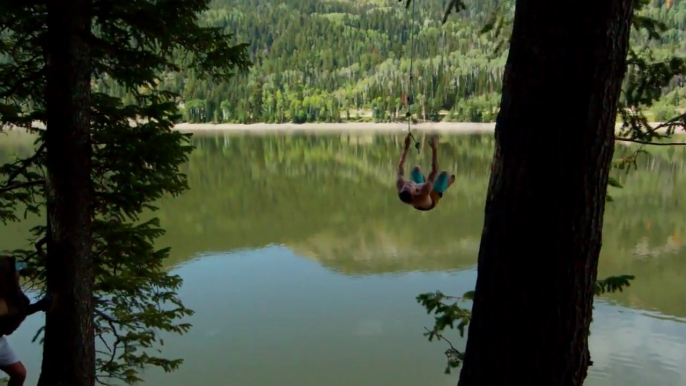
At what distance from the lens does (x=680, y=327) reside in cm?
1035

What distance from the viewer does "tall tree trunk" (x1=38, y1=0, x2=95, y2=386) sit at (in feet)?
10.4

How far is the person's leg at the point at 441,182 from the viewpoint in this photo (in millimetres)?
3518

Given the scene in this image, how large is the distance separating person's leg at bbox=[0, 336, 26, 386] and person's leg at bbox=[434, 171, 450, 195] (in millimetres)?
2431

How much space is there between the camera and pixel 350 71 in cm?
10906

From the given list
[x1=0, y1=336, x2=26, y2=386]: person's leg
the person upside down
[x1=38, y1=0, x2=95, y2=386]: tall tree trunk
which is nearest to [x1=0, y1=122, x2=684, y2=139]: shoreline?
the person upside down

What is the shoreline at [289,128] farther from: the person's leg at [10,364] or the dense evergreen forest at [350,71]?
the person's leg at [10,364]

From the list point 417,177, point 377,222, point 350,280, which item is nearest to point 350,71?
point 377,222

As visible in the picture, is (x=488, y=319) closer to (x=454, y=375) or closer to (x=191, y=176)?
(x=454, y=375)

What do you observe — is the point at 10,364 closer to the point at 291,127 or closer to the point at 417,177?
the point at 417,177

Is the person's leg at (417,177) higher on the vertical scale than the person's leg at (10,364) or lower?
higher

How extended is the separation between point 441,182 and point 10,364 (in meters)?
2.52

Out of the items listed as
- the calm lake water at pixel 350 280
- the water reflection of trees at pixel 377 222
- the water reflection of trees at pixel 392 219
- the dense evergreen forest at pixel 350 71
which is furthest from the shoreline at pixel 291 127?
the calm lake water at pixel 350 280

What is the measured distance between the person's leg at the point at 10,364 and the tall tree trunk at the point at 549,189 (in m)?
2.56

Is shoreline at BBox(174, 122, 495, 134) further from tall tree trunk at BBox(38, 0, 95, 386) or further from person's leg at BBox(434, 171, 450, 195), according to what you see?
tall tree trunk at BBox(38, 0, 95, 386)
